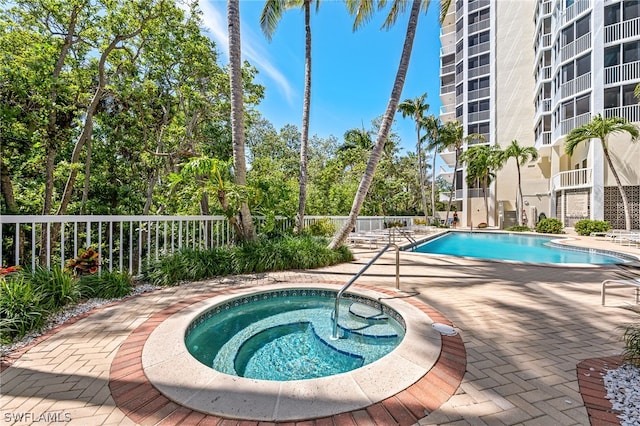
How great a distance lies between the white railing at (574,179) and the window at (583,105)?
378cm

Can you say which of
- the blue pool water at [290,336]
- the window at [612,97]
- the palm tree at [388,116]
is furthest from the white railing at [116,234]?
the window at [612,97]

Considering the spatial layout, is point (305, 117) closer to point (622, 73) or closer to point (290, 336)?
point (290, 336)

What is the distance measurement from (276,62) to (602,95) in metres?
19.1

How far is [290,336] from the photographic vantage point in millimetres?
3879

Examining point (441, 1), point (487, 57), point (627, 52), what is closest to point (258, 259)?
point (441, 1)

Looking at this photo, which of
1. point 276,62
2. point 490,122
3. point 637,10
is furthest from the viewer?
point 490,122

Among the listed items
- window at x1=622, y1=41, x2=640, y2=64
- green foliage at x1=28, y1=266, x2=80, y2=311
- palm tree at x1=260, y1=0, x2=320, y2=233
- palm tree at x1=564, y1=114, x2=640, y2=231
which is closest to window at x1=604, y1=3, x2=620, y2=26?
window at x1=622, y1=41, x2=640, y2=64

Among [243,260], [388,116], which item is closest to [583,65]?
[388,116]

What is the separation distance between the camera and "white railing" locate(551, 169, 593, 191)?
1733cm

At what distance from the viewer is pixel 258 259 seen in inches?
256

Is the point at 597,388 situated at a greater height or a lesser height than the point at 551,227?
lesser

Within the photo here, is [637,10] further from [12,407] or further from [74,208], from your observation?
[74,208]

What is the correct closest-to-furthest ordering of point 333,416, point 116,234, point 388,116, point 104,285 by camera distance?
1. point 333,416
2. point 104,285
3. point 388,116
4. point 116,234

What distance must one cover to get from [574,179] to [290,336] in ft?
74.1
